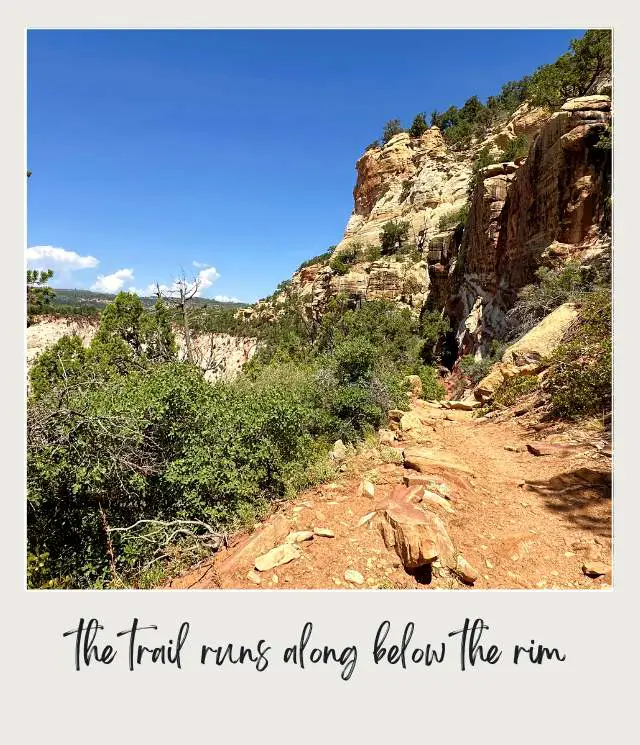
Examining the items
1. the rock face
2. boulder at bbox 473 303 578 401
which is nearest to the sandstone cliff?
the rock face

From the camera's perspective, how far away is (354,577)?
3.32 m

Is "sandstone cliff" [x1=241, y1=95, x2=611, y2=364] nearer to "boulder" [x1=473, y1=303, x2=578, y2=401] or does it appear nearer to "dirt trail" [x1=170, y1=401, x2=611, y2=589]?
"boulder" [x1=473, y1=303, x2=578, y2=401]

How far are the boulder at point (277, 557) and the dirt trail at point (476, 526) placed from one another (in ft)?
0.17

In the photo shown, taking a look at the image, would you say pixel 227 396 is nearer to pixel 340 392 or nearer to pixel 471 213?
pixel 340 392

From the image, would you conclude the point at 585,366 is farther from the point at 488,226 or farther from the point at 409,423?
the point at 488,226

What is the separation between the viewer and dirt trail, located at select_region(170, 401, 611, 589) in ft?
11.1

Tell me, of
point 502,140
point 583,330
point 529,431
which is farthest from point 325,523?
point 502,140

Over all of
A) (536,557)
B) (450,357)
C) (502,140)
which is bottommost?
(536,557)

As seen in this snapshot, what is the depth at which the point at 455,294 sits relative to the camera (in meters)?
19.8

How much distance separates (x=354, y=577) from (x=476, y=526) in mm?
1561

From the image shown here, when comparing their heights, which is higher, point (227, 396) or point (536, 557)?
point (227, 396)

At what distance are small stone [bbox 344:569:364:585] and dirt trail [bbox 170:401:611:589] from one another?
13 mm

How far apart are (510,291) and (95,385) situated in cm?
1380

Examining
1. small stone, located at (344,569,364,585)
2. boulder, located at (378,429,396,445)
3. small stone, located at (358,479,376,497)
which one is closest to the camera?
small stone, located at (344,569,364,585)
